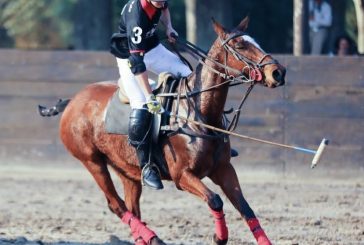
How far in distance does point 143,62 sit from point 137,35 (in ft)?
0.87

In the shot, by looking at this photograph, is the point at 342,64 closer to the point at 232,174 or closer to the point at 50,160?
the point at 50,160

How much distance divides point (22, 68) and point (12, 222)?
4.00 m

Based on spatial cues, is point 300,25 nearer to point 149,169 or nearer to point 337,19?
point 337,19

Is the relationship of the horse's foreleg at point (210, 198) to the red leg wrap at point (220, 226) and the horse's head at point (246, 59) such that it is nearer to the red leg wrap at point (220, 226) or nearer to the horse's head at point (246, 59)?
the red leg wrap at point (220, 226)

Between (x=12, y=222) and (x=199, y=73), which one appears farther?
(x=12, y=222)

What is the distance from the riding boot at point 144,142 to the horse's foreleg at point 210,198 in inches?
12.3

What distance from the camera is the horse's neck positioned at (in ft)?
31.4

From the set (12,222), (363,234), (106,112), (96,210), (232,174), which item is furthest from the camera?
(96,210)

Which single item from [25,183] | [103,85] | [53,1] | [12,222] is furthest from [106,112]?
[53,1]

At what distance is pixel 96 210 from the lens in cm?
1296

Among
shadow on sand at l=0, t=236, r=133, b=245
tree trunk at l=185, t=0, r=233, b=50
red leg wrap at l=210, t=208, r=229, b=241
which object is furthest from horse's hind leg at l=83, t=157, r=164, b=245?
tree trunk at l=185, t=0, r=233, b=50

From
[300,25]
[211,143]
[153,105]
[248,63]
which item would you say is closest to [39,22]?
[300,25]

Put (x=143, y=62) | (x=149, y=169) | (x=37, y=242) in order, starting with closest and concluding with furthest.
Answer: (x=143, y=62) → (x=149, y=169) → (x=37, y=242)

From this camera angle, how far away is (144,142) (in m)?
9.83
